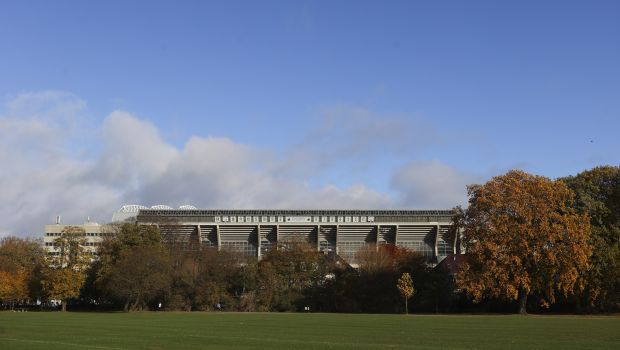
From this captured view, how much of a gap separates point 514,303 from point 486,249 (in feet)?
38.3

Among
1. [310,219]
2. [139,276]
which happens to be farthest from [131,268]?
[310,219]

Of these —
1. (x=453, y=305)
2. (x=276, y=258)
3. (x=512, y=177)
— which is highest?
(x=512, y=177)

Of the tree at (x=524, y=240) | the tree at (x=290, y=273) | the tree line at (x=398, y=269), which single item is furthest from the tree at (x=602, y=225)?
the tree at (x=290, y=273)

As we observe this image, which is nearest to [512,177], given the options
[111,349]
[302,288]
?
[302,288]

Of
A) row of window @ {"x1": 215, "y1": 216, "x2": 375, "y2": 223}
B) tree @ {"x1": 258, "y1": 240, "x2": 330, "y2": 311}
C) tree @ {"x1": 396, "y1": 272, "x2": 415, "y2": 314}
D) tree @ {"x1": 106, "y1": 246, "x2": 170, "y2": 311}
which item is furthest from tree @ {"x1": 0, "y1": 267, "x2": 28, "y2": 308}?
tree @ {"x1": 396, "y1": 272, "x2": 415, "y2": 314}

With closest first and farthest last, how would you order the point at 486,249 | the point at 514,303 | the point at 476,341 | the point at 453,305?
the point at 476,341, the point at 486,249, the point at 514,303, the point at 453,305

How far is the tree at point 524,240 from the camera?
59344 millimetres

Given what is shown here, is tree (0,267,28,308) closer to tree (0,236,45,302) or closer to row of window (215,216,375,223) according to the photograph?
tree (0,236,45,302)

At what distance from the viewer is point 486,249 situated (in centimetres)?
6134

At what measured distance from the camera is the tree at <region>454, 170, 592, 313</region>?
195ft

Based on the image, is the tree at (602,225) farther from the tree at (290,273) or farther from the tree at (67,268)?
the tree at (67,268)

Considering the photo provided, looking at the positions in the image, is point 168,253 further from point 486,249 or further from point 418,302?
point 486,249

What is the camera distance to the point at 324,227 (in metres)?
129

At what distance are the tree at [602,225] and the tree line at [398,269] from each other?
11cm
